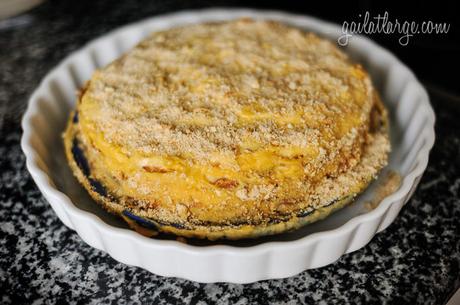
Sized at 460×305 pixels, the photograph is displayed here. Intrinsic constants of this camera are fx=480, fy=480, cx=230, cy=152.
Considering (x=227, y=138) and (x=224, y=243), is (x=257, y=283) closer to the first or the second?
(x=224, y=243)

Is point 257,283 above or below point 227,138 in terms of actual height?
below

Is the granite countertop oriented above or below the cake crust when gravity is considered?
below

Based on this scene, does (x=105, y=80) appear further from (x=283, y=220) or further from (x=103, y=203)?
(x=283, y=220)

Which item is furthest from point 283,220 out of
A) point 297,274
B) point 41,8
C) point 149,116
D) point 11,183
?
point 41,8

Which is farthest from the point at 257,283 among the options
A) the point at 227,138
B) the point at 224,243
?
the point at 227,138
